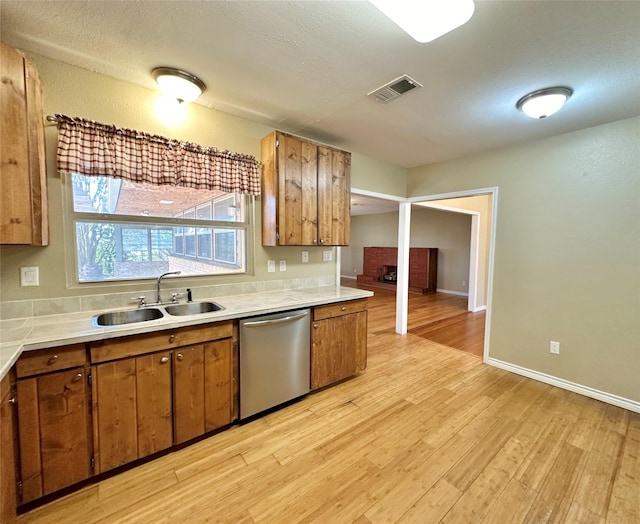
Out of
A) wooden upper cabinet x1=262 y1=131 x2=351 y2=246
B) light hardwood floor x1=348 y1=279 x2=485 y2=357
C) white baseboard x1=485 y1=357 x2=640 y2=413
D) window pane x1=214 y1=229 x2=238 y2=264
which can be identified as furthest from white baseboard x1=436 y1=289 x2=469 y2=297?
window pane x1=214 y1=229 x2=238 y2=264

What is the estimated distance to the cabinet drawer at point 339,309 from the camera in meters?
2.55

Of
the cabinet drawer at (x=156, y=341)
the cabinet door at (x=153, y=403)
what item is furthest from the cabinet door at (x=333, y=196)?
the cabinet door at (x=153, y=403)

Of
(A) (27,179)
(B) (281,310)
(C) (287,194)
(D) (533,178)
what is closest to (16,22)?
(A) (27,179)

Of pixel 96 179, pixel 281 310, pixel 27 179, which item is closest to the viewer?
pixel 27 179

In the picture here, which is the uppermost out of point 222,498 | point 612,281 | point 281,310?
point 612,281

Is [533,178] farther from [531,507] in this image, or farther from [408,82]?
[531,507]

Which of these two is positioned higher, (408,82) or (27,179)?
(408,82)

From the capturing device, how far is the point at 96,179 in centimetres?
203

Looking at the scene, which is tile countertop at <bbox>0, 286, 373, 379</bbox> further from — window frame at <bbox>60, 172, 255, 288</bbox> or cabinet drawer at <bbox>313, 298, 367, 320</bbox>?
window frame at <bbox>60, 172, 255, 288</bbox>

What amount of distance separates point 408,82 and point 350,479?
2648mm

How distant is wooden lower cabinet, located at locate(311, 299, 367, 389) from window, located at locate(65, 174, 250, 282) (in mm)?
957

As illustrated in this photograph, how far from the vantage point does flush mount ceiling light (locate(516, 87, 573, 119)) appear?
1.98 m

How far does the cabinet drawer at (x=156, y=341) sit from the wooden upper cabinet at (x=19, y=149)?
2.42 feet

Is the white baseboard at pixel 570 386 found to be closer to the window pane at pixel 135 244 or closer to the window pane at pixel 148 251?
the window pane at pixel 148 251
